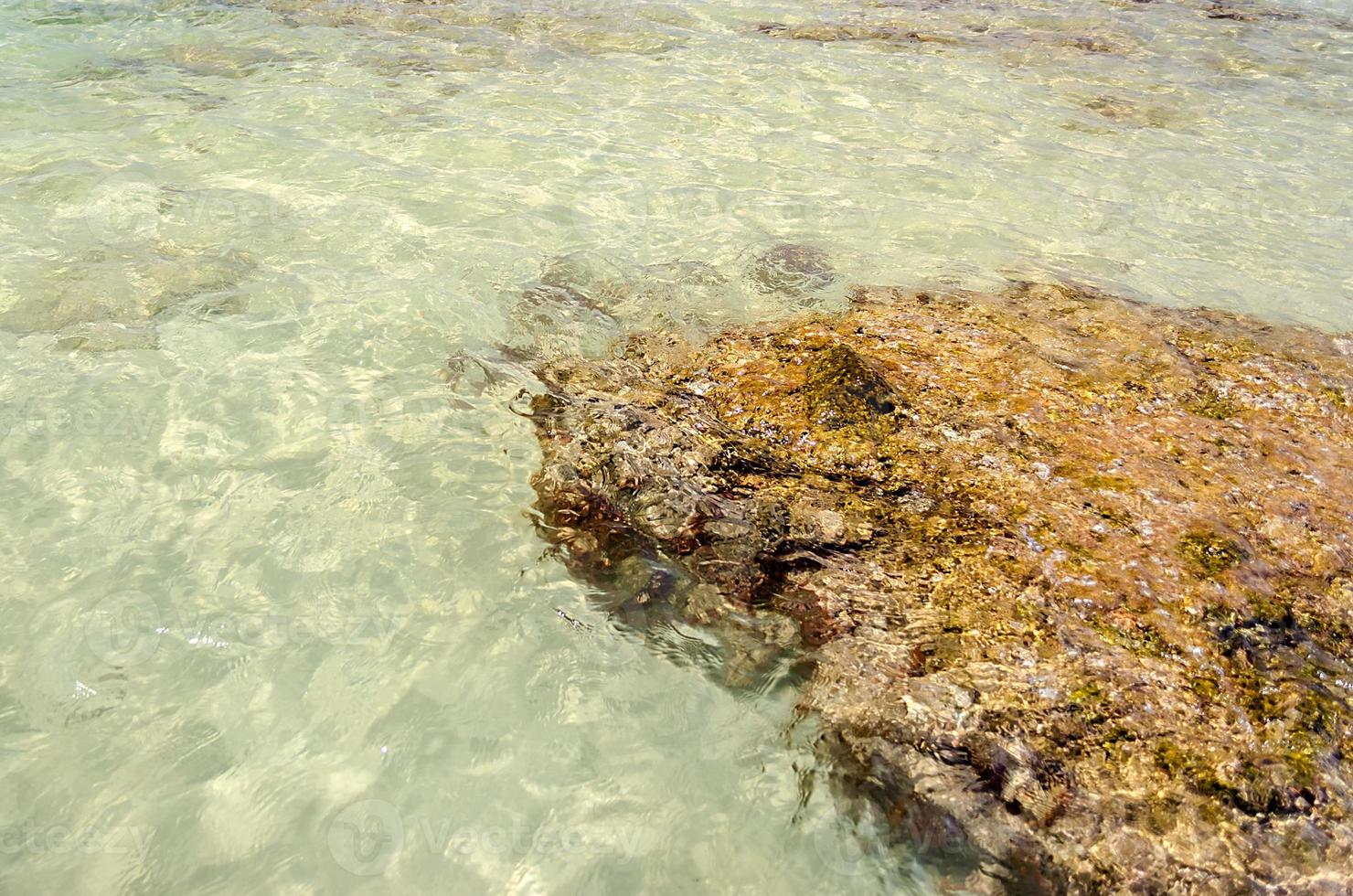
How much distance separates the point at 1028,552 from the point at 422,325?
11.4ft

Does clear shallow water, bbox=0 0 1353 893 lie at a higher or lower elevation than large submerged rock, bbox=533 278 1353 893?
lower

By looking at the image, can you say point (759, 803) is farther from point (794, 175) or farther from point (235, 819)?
point (794, 175)

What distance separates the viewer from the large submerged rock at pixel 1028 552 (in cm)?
223

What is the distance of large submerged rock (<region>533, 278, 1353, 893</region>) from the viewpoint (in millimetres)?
2230

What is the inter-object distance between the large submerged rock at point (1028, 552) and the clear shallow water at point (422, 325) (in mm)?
300

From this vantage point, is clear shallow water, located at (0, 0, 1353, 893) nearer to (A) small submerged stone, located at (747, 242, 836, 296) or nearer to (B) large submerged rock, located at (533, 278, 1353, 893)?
(A) small submerged stone, located at (747, 242, 836, 296)

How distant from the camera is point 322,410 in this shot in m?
4.05

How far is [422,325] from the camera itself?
4758 mm

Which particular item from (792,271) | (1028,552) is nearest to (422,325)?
(792,271)

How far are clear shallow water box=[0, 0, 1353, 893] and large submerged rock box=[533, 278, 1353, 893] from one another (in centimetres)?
30

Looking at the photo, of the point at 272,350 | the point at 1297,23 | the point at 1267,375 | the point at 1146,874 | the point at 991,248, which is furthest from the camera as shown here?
the point at 1297,23

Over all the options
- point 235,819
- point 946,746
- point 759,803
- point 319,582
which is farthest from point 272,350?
point 946,746

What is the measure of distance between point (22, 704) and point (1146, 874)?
3453 mm

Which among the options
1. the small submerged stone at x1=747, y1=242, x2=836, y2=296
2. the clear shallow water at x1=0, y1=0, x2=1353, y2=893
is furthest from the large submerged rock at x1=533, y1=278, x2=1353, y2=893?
the small submerged stone at x1=747, y1=242, x2=836, y2=296
